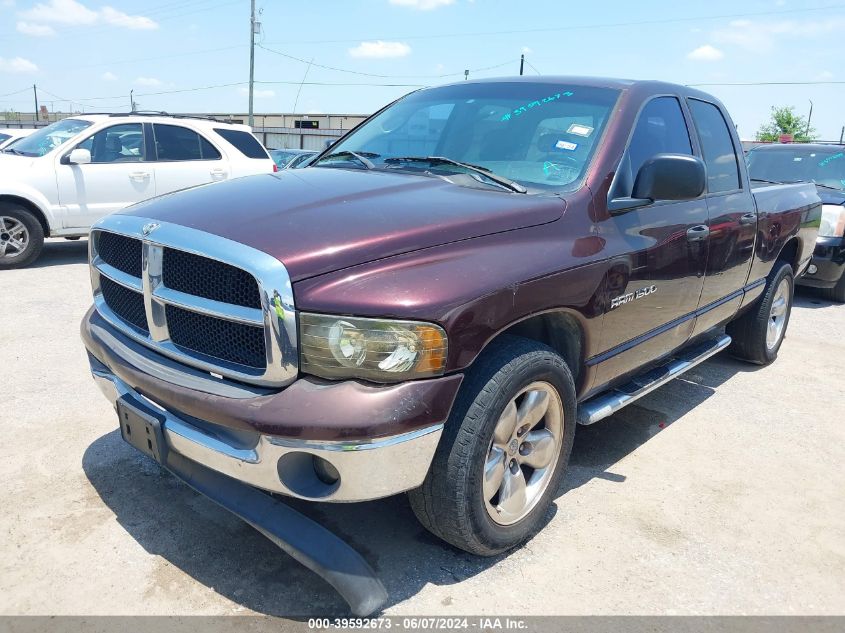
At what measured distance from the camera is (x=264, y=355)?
2.21 m

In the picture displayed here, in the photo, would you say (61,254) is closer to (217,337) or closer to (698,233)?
(217,337)

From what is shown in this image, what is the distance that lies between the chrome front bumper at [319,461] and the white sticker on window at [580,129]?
5.67ft

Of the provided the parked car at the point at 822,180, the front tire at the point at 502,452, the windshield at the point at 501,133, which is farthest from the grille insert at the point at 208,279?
the parked car at the point at 822,180

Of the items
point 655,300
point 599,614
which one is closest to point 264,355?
point 599,614

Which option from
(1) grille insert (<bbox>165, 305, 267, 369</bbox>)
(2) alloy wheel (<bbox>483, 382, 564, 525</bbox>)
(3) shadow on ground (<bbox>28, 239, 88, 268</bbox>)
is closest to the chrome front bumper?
(1) grille insert (<bbox>165, 305, 267, 369</bbox>)

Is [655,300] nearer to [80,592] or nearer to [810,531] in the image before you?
[810,531]

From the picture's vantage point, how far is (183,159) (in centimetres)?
884

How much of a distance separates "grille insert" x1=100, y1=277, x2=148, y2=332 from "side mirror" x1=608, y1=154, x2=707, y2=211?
2.06 meters

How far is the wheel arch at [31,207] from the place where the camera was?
7637 millimetres

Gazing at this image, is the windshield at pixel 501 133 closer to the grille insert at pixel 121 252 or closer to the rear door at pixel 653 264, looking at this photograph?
the rear door at pixel 653 264

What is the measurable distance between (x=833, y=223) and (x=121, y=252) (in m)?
7.38

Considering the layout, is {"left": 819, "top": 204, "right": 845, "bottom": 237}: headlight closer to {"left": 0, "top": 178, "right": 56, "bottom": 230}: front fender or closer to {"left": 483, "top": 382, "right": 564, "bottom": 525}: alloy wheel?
{"left": 483, "top": 382, "right": 564, "bottom": 525}: alloy wheel

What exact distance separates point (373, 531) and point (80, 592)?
1118mm

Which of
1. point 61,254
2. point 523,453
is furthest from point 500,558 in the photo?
point 61,254
